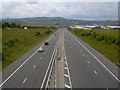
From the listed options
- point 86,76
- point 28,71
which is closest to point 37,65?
point 28,71

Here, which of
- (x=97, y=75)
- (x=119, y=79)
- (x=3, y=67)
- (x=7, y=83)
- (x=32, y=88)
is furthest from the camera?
(x=3, y=67)

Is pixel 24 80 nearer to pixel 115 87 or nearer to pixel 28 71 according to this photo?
pixel 28 71

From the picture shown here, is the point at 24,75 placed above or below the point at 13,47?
below

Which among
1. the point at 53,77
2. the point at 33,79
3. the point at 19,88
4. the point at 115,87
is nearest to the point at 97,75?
the point at 115,87

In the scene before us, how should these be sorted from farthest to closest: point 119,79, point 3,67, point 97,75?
point 3,67 < point 97,75 < point 119,79

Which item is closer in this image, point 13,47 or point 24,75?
point 24,75

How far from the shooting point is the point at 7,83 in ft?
77.3

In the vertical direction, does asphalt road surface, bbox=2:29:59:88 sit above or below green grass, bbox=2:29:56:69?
below

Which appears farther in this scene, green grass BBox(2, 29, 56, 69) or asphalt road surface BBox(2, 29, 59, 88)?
green grass BBox(2, 29, 56, 69)

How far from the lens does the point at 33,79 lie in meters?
25.0

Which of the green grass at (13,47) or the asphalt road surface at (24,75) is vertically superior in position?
the green grass at (13,47)

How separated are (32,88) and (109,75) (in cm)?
1308

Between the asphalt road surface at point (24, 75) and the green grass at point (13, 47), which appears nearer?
the asphalt road surface at point (24, 75)

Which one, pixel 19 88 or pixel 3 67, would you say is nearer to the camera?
pixel 19 88
